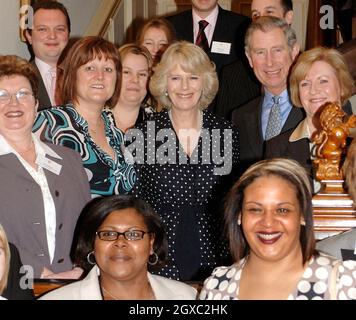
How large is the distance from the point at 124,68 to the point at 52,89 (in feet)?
2.42

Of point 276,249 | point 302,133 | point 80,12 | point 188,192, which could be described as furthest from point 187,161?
point 80,12

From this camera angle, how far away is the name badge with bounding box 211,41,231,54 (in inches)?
234

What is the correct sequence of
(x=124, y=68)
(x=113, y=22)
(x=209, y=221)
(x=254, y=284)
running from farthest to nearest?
(x=113, y=22) → (x=124, y=68) → (x=209, y=221) → (x=254, y=284)

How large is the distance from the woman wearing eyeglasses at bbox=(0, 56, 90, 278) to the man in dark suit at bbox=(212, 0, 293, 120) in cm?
152

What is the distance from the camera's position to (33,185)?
394cm

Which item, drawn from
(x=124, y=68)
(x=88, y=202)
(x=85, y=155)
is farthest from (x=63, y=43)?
(x=88, y=202)

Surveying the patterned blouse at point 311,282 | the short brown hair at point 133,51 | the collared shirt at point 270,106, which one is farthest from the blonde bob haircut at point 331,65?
the patterned blouse at point 311,282

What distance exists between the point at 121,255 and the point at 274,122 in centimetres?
181

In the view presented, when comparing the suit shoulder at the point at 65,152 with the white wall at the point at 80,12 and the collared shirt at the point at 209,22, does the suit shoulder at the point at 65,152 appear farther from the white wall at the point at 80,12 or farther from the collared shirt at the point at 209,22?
the white wall at the point at 80,12

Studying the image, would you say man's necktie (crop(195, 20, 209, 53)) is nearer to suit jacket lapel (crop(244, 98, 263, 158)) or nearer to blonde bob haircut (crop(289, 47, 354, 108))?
suit jacket lapel (crop(244, 98, 263, 158))

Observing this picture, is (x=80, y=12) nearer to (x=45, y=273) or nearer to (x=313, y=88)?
(x=313, y=88)

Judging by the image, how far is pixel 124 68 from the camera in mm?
4934
